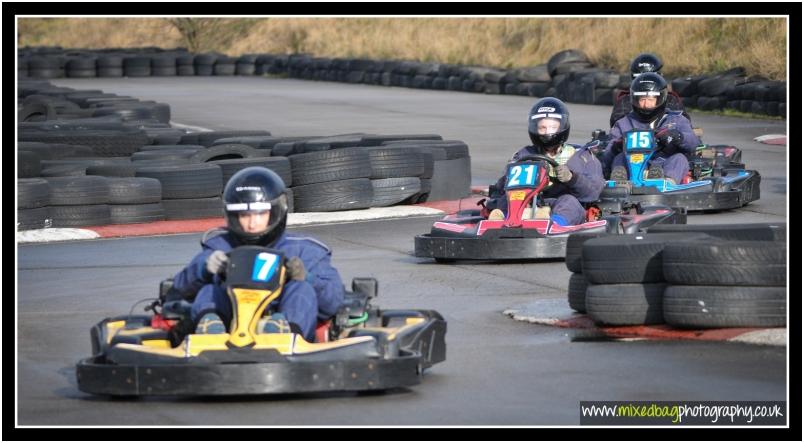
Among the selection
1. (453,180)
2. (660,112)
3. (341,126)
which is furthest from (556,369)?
(341,126)

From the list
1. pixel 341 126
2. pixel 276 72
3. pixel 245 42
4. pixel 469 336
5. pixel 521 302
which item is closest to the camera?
pixel 469 336

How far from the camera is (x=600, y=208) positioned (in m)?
10.9

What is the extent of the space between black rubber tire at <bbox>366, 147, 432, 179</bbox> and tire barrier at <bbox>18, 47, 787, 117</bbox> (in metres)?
10.2

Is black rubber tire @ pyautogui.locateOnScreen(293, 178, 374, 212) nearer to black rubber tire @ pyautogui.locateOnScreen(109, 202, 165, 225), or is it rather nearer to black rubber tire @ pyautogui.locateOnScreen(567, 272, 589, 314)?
black rubber tire @ pyautogui.locateOnScreen(109, 202, 165, 225)

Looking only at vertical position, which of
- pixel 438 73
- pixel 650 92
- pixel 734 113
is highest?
pixel 438 73

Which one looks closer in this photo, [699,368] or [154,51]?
[699,368]

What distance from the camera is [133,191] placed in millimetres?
13219

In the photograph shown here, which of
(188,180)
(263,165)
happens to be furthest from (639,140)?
(188,180)

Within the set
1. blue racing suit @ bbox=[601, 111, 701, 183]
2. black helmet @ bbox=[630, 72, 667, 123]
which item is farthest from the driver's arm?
black helmet @ bbox=[630, 72, 667, 123]

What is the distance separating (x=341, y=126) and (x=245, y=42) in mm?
24335

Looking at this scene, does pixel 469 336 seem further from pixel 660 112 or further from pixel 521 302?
pixel 660 112

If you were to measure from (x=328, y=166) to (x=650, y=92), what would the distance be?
116 inches

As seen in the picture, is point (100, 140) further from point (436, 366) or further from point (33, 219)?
point (436, 366)

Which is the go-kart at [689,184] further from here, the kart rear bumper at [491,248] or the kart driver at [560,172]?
the kart rear bumper at [491,248]
